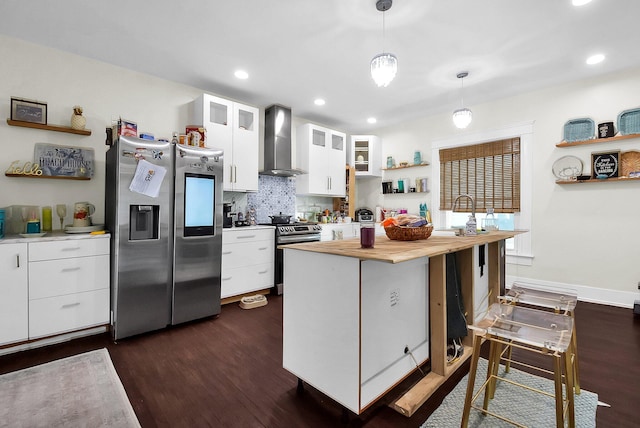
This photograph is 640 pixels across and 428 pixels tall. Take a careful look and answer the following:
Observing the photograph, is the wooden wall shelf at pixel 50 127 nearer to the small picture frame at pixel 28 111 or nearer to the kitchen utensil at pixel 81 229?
the small picture frame at pixel 28 111

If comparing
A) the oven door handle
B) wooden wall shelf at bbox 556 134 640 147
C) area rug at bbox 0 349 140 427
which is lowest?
area rug at bbox 0 349 140 427

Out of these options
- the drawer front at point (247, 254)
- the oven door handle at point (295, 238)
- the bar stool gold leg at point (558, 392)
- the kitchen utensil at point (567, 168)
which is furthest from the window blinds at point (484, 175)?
the bar stool gold leg at point (558, 392)

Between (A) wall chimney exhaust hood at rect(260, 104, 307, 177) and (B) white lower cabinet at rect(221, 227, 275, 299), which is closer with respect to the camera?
(B) white lower cabinet at rect(221, 227, 275, 299)

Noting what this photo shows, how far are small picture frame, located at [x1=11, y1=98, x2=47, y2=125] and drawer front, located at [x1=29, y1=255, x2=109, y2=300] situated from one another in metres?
1.43

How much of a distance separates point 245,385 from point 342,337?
0.86 metres

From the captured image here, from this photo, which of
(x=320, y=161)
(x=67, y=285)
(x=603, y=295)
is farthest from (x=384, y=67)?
(x=603, y=295)

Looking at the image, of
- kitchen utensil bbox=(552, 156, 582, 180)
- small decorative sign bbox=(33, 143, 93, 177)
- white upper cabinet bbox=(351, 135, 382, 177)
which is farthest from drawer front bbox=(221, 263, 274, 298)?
kitchen utensil bbox=(552, 156, 582, 180)

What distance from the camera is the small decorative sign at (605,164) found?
133 inches

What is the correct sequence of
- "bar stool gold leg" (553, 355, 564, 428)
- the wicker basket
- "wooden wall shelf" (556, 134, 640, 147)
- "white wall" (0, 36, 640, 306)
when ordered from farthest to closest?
"wooden wall shelf" (556, 134, 640, 147) → "white wall" (0, 36, 640, 306) → the wicker basket → "bar stool gold leg" (553, 355, 564, 428)

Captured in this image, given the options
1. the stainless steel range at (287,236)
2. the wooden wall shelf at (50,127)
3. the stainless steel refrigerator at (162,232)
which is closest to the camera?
the stainless steel refrigerator at (162,232)

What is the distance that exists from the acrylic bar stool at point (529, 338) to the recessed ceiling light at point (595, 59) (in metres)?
3.12

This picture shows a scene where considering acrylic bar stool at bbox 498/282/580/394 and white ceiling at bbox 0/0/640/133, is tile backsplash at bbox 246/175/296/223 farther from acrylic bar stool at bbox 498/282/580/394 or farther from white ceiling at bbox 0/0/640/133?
acrylic bar stool at bbox 498/282/580/394

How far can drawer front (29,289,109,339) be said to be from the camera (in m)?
2.39

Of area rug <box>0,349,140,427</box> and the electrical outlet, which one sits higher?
the electrical outlet
